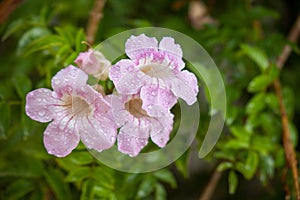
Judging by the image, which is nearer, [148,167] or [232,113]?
[148,167]

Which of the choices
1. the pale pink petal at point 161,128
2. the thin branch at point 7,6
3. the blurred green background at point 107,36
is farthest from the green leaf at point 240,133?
the thin branch at point 7,6

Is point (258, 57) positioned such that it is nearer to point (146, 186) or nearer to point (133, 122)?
point (146, 186)

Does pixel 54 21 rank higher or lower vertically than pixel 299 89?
lower

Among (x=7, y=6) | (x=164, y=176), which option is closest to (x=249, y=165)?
(x=164, y=176)

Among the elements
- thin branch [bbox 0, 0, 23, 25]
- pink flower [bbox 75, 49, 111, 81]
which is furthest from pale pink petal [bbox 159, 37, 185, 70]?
thin branch [bbox 0, 0, 23, 25]

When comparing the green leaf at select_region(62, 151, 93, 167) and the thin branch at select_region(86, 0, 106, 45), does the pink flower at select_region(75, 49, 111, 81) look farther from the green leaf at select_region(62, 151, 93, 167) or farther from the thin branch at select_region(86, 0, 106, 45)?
the thin branch at select_region(86, 0, 106, 45)

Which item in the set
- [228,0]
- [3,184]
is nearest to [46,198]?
[3,184]

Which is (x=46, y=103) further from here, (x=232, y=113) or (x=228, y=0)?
(x=228, y=0)
